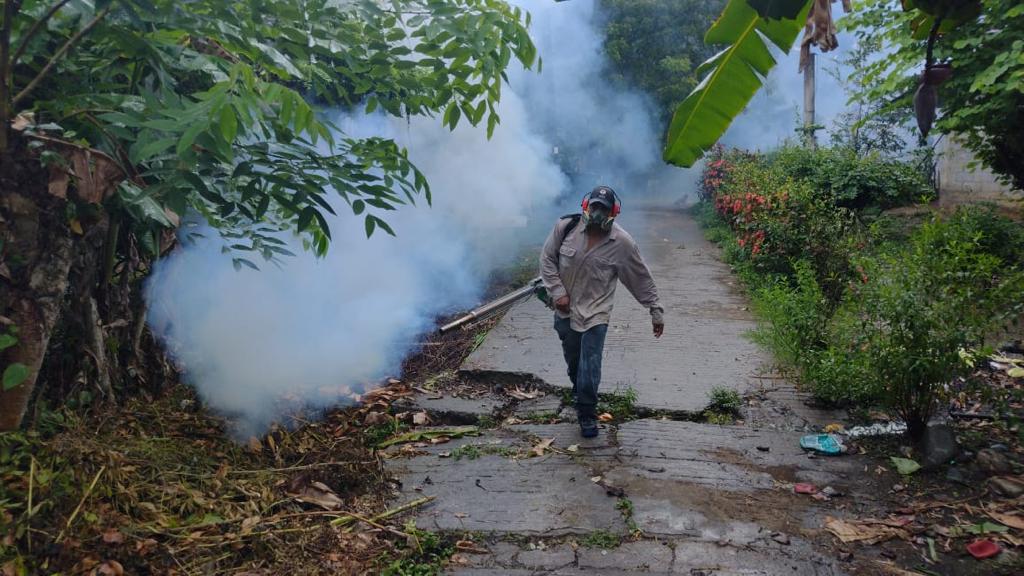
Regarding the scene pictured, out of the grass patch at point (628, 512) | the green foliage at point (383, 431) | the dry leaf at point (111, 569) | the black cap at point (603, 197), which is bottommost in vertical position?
the green foliage at point (383, 431)

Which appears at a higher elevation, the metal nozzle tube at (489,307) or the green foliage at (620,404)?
the metal nozzle tube at (489,307)

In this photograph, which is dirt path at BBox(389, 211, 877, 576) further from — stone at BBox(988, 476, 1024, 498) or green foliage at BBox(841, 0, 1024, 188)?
green foliage at BBox(841, 0, 1024, 188)

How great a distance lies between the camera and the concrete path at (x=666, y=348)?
6.07m

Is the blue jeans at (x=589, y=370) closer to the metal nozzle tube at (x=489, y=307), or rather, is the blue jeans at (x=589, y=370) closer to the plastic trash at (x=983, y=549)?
the plastic trash at (x=983, y=549)

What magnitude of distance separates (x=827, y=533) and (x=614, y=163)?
28625 millimetres

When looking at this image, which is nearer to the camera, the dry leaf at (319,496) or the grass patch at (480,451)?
the dry leaf at (319,496)

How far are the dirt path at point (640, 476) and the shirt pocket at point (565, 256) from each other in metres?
1.16

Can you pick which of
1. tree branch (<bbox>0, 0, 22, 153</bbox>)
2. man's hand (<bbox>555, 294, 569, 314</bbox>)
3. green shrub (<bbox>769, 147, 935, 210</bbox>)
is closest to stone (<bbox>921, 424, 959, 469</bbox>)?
man's hand (<bbox>555, 294, 569, 314</bbox>)

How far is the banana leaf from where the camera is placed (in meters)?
3.34

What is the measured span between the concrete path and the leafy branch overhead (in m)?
3.02

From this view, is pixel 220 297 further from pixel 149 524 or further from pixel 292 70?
pixel 292 70

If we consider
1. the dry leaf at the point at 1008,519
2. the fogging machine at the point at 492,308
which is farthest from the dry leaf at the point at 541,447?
the fogging machine at the point at 492,308

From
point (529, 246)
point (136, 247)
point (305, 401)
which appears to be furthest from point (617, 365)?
point (529, 246)

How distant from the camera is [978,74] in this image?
285 inches
